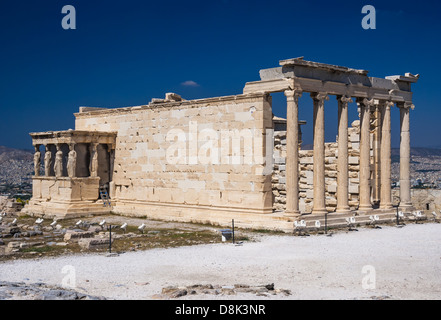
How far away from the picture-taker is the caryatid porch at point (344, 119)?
781 inches

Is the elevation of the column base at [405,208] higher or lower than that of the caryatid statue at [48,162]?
lower

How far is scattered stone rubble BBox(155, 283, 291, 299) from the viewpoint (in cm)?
1036

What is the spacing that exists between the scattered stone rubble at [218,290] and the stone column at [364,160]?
40.3 ft

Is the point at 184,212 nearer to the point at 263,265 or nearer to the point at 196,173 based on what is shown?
the point at 196,173

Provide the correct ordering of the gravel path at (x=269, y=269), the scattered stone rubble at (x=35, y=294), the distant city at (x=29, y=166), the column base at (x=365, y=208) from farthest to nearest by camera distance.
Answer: the distant city at (x=29, y=166), the column base at (x=365, y=208), the gravel path at (x=269, y=269), the scattered stone rubble at (x=35, y=294)

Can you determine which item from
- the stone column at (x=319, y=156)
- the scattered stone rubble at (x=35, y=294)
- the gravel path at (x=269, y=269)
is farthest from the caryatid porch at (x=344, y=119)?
the scattered stone rubble at (x=35, y=294)

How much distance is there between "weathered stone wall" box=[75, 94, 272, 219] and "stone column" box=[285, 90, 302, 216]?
1.11 m

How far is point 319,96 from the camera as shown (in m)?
20.6

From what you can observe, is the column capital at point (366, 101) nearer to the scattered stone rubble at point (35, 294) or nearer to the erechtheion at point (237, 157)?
the erechtheion at point (237, 157)

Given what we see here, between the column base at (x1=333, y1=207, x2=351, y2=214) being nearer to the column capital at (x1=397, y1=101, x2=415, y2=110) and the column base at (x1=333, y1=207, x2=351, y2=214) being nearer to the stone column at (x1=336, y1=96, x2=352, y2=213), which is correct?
the stone column at (x1=336, y1=96, x2=352, y2=213)

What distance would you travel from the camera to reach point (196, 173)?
75.7 feet

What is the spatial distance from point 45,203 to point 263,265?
15991mm
